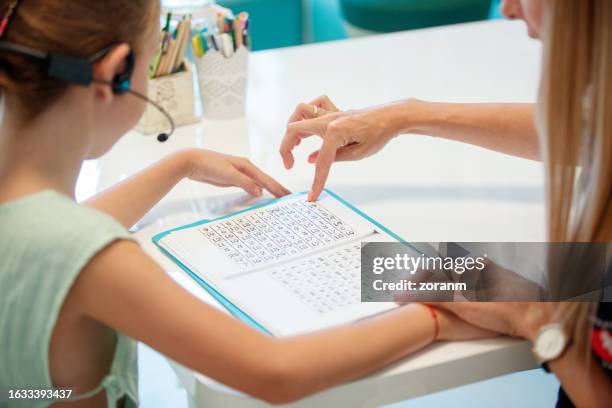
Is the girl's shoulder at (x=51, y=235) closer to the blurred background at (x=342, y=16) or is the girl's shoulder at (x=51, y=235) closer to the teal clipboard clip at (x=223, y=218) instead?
the teal clipboard clip at (x=223, y=218)

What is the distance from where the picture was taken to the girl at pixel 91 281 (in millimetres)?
723

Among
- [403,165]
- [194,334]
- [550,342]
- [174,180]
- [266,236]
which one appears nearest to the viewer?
[194,334]

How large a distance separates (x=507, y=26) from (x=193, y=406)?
1.23 meters

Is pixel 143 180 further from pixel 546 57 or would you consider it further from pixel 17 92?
pixel 546 57

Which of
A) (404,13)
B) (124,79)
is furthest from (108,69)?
(404,13)

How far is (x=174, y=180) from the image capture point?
3.60 ft

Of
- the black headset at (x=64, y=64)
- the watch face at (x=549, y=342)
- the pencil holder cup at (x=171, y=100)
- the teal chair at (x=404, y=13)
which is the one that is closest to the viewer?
the black headset at (x=64, y=64)

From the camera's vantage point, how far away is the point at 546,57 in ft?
2.58

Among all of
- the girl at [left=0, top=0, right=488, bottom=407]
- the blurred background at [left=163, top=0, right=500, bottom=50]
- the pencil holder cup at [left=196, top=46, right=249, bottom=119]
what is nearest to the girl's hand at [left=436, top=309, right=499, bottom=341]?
the girl at [left=0, top=0, right=488, bottom=407]

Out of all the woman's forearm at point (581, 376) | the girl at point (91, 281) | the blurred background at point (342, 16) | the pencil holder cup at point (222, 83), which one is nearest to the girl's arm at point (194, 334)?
the girl at point (91, 281)

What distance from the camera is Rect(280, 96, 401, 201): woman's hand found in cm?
113

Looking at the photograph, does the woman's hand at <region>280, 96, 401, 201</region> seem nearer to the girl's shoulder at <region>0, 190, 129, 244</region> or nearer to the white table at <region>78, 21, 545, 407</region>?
the white table at <region>78, 21, 545, 407</region>

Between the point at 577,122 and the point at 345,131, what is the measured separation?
399 mm

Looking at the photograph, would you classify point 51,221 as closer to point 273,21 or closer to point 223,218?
point 223,218
